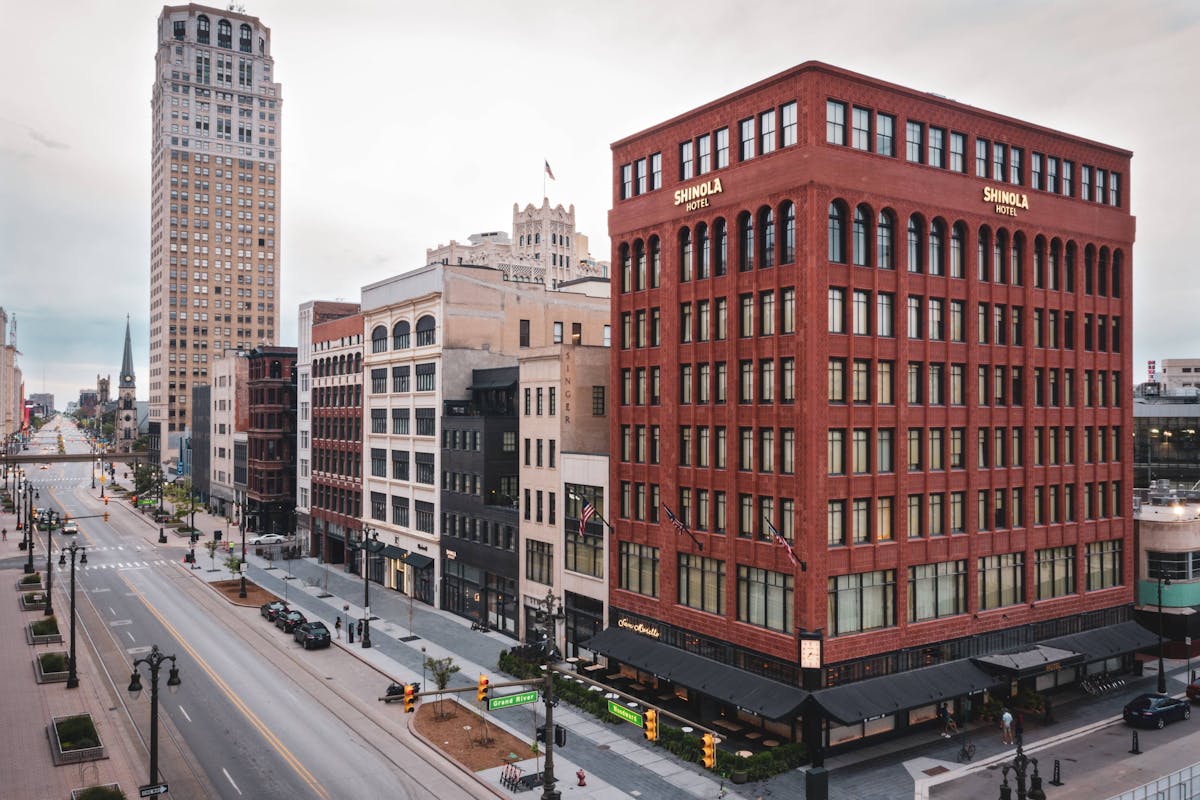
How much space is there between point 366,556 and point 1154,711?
162 ft

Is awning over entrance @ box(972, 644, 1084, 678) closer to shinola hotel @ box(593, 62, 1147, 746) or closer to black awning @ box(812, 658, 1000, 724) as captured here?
shinola hotel @ box(593, 62, 1147, 746)

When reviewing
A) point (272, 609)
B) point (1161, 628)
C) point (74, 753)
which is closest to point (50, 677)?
point (74, 753)

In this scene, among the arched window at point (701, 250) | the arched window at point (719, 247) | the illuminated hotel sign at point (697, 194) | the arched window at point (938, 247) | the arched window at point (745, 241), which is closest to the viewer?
the arched window at point (745, 241)

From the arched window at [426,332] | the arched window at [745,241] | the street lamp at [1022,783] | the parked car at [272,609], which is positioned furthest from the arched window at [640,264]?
the parked car at [272,609]

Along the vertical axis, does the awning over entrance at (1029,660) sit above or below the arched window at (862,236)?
below

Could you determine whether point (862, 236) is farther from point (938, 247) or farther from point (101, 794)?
point (101, 794)

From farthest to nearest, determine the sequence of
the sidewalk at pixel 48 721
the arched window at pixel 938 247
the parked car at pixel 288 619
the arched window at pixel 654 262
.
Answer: the parked car at pixel 288 619, the arched window at pixel 654 262, the arched window at pixel 938 247, the sidewalk at pixel 48 721

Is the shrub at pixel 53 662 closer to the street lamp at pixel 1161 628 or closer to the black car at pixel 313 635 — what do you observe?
the black car at pixel 313 635

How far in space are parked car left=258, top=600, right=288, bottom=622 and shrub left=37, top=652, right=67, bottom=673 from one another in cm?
1514

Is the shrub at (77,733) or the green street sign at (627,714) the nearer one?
the green street sign at (627,714)

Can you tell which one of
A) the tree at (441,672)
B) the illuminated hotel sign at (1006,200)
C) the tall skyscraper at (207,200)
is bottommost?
the tree at (441,672)

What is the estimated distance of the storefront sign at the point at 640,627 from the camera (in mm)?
46312

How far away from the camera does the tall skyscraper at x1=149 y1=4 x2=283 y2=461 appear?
18688 cm

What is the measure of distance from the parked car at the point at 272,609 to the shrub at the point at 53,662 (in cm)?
1514
